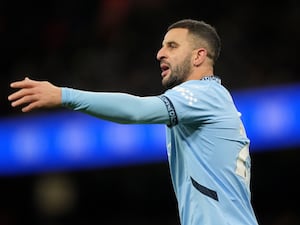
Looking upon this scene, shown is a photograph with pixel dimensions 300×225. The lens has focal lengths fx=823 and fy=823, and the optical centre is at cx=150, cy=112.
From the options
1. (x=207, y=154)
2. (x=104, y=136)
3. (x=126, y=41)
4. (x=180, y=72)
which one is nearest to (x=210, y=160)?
(x=207, y=154)

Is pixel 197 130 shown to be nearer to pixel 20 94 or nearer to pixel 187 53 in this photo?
pixel 187 53

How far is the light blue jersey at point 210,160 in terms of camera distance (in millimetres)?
3947

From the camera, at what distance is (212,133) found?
4.00 meters

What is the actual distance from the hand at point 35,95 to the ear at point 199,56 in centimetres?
94

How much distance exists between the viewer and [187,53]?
4.25m

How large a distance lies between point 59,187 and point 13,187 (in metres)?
0.61

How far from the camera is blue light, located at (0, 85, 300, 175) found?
25.2 feet

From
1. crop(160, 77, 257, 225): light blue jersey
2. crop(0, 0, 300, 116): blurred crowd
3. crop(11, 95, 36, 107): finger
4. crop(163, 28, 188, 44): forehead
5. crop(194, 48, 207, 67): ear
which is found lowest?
crop(160, 77, 257, 225): light blue jersey

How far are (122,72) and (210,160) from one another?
5017 mm

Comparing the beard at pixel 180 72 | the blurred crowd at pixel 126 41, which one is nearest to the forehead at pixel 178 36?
the beard at pixel 180 72

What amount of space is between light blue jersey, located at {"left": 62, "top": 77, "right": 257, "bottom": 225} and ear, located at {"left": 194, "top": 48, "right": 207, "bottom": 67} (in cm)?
14

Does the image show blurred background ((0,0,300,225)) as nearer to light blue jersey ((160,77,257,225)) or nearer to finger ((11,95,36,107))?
light blue jersey ((160,77,257,225))

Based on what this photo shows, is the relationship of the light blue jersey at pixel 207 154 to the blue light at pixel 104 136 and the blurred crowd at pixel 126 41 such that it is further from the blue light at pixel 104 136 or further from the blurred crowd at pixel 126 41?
the blurred crowd at pixel 126 41

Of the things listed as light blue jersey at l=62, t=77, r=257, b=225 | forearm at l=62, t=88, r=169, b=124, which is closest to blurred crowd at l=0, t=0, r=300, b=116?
light blue jersey at l=62, t=77, r=257, b=225
